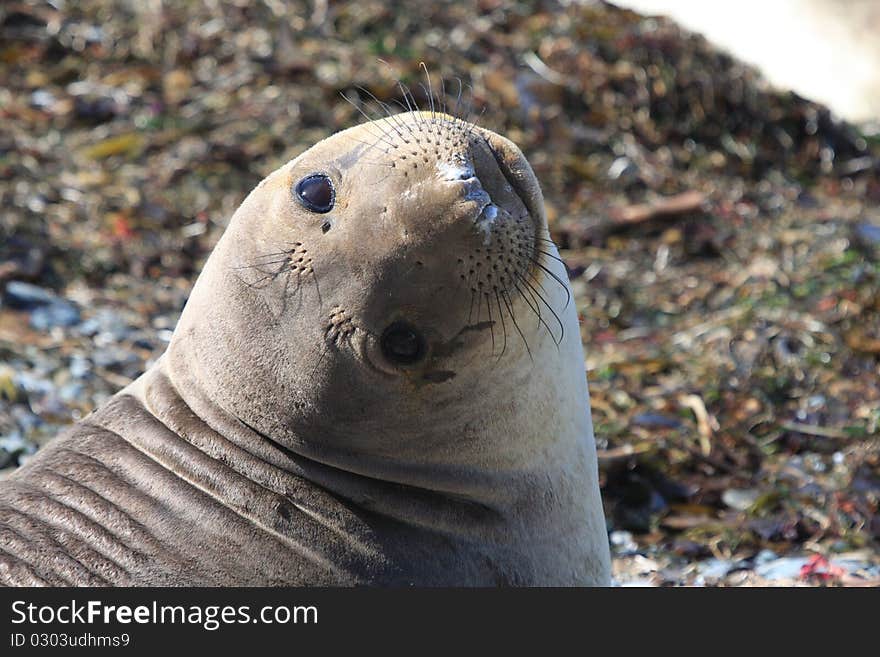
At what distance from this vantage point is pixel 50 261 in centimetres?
834

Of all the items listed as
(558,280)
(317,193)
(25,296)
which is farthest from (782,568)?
(25,296)

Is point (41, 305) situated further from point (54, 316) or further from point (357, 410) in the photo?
point (357, 410)

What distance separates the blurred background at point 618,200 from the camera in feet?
21.0

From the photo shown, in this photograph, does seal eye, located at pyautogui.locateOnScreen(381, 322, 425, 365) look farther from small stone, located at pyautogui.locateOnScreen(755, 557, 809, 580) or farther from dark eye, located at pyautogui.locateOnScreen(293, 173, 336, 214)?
small stone, located at pyautogui.locateOnScreen(755, 557, 809, 580)

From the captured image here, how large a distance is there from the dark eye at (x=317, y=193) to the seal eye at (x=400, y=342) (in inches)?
16.1

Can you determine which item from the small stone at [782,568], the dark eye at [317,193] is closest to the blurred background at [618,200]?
the small stone at [782,568]

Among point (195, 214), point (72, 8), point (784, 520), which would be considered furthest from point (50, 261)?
point (784, 520)

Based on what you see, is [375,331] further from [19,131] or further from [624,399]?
[19,131]

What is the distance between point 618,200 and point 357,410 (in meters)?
5.84

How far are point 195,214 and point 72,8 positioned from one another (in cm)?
313

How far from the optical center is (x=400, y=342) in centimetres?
409

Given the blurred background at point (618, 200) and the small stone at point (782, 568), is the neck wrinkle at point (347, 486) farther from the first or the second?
the small stone at point (782, 568)

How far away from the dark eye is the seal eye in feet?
1.34

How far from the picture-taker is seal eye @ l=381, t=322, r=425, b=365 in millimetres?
4090
